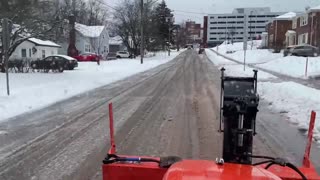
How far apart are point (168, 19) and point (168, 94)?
9430 centimetres

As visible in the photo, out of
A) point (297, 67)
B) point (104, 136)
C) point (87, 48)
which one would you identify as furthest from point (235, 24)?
point (104, 136)

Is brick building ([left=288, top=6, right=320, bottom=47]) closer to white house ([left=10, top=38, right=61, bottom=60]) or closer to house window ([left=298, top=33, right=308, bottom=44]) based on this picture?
house window ([left=298, top=33, right=308, bottom=44])

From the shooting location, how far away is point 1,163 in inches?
259

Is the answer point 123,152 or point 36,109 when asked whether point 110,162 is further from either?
point 36,109

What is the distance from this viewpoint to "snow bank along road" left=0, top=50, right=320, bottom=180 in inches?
257

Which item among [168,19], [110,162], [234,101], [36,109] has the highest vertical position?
[168,19]

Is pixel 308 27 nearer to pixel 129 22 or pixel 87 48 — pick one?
pixel 129 22

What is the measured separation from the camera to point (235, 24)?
486 feet

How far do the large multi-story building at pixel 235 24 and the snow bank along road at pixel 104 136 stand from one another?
392 feet

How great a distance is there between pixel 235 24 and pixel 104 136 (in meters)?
144

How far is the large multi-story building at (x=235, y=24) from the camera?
138387mm

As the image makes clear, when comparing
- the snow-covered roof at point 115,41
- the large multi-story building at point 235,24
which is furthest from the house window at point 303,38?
the large multi-story building at point 235,24

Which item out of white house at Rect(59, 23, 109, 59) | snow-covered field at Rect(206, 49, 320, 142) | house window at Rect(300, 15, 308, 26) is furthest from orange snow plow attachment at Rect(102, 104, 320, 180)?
white house at Rect(59, 23, 109, 59)

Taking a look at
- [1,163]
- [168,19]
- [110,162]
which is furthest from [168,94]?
[168,19]
